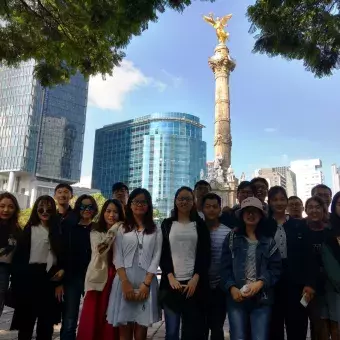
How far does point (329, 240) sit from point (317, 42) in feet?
8.15

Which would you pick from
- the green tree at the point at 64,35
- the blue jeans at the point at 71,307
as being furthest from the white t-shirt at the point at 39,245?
the green tree at the point at 64,35

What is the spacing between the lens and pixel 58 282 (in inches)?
148

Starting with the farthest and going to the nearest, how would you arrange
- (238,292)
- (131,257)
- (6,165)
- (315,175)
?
(315,175) < (6,165) < (131,257) < (238,292)

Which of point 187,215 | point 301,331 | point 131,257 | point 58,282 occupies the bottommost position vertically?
point 301,331

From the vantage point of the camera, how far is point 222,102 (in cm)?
2141

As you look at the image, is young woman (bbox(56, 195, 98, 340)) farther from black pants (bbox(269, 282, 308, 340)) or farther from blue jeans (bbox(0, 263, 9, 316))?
black pants (bbox(269, 282, 308, 340))

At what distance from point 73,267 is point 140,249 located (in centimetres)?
91

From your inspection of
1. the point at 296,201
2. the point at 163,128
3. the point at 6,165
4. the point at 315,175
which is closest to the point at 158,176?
the point at 163,128

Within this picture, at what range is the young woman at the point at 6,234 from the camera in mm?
3656

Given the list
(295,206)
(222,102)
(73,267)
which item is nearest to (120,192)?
(73,267)

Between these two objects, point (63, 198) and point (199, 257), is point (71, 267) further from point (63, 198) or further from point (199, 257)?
point (199, 257)

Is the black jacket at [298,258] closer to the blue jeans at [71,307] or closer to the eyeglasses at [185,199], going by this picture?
the eyeglasses at [185,199]

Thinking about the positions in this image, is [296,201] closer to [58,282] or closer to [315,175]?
[58,282]

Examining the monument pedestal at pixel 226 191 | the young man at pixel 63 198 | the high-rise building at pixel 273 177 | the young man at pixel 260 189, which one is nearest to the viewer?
the young man at pixel 63 198
